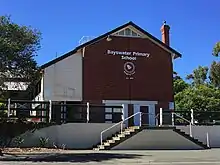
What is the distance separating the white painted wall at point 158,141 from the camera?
22.7 meters

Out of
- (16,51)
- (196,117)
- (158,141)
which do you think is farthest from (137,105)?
(16,51)

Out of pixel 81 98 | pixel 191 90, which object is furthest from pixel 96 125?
pixel 191 90

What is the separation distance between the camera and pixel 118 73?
29.9 metres

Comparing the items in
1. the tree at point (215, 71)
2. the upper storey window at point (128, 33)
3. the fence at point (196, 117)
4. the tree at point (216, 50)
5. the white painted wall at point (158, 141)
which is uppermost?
the tree at point (216, 50)

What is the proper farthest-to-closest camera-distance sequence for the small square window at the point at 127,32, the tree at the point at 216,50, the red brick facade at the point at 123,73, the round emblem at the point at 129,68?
the tree at the point at 216,50 → the small square window at the point at 127,32 → the round emblem at the point at 129,68 → the red brick facade at the point at 123,73

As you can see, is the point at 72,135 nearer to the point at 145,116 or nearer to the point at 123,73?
the point at 145,116

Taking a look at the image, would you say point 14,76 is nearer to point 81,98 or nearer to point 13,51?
point 13,51

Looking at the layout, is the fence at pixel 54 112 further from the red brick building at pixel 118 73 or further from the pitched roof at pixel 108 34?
the pitched roof at pixel 108 34

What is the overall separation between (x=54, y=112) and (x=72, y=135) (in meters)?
1.76

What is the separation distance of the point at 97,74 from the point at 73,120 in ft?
22.9

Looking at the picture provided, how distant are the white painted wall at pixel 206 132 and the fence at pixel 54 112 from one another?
4.87 m

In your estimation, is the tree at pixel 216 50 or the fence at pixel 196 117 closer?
the fence at pixel 196 117

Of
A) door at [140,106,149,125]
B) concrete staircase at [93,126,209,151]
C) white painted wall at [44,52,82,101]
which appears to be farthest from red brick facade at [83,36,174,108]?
concrete staircase at [93,126,209,151]

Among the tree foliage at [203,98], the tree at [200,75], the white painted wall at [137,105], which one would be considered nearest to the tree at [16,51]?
the white painted wall at [137,105]
